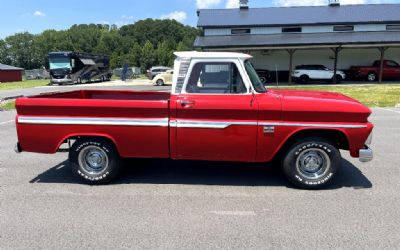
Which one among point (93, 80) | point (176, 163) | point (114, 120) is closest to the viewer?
point (114, 120)

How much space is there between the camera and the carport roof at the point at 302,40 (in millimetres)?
28891

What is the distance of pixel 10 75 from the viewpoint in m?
59.8

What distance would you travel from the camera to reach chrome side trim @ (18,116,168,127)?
523cm

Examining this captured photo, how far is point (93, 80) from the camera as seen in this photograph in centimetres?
4438

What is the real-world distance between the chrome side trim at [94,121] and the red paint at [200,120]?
48mm

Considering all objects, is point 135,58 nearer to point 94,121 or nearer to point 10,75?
point 10,75

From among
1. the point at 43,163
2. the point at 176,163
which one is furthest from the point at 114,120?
the point at 43,163

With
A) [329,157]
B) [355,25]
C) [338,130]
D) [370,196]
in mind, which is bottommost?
[370,196]

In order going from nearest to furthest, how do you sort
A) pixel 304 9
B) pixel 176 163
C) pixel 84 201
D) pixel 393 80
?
pixel 84 201, pixel 176 163, pixel 393 80, pixel 304 9

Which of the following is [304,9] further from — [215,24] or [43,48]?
[43,48]

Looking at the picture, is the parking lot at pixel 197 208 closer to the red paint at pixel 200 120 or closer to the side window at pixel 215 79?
the red paint at pixel 200 120

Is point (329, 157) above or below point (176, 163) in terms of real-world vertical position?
above

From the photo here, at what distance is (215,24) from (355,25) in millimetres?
13309

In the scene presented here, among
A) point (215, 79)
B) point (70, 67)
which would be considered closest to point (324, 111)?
point (215, 79)
